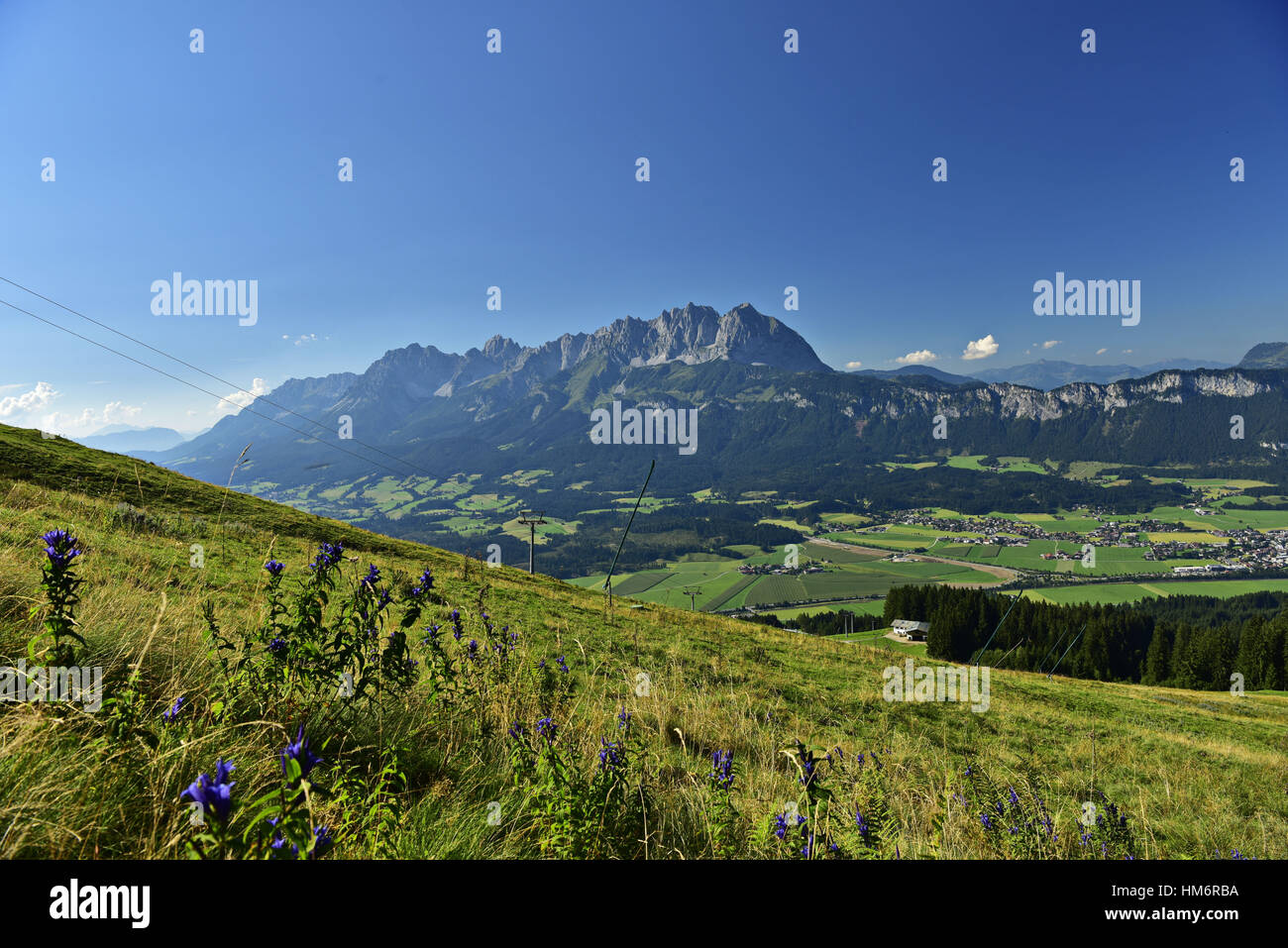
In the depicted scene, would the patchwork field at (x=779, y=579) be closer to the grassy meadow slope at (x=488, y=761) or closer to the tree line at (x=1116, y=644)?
the tree line at (x=1116, y=644)

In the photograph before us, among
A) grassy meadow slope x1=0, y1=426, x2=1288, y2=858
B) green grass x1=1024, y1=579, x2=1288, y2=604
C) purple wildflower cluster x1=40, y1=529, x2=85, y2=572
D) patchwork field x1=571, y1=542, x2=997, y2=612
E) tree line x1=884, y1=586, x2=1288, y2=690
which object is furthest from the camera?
patchwork field x1=571, y1=542, x2=997, y2=612

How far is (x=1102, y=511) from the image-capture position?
186750 mm

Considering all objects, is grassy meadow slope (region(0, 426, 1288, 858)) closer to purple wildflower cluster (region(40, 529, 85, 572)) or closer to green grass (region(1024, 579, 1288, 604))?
purple wildflower cluster (region(40, 529, 85, 572))

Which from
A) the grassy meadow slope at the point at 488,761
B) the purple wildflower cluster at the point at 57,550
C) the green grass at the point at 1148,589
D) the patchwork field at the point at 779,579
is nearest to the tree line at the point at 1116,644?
the green grass at the point at 1148,589

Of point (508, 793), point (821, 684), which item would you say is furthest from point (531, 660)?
point (821, 684)

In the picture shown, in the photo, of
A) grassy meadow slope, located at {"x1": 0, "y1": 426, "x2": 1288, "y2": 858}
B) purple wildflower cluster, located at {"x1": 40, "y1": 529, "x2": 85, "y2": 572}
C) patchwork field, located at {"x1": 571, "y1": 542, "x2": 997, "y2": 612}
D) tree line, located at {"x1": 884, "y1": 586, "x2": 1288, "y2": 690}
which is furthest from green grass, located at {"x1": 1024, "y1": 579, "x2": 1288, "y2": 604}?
purple wildflower cluster, located at {"x1": 40, "y1": 529, "x2": 85, "y2": 572}

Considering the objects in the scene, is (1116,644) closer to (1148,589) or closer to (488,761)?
(1148,589)

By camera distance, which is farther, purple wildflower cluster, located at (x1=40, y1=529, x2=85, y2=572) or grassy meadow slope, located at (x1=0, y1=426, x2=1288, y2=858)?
purple wildflower cluster, located at (x1=40, y1=529, x2=85, y2=572)

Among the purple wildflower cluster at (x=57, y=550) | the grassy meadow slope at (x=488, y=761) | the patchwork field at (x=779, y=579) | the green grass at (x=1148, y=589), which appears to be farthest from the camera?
the patchwork field at (x=779, y=579)

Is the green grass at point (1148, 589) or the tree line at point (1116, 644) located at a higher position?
the tree line at point (1116, 644)

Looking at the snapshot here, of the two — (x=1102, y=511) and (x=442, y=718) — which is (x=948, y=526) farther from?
(x=442, y=718)

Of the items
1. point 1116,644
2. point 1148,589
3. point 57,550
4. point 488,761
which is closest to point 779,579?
point 1116,644

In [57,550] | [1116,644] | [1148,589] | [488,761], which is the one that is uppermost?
[57,550]

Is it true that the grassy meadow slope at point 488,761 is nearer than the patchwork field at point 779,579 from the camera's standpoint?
Yes
